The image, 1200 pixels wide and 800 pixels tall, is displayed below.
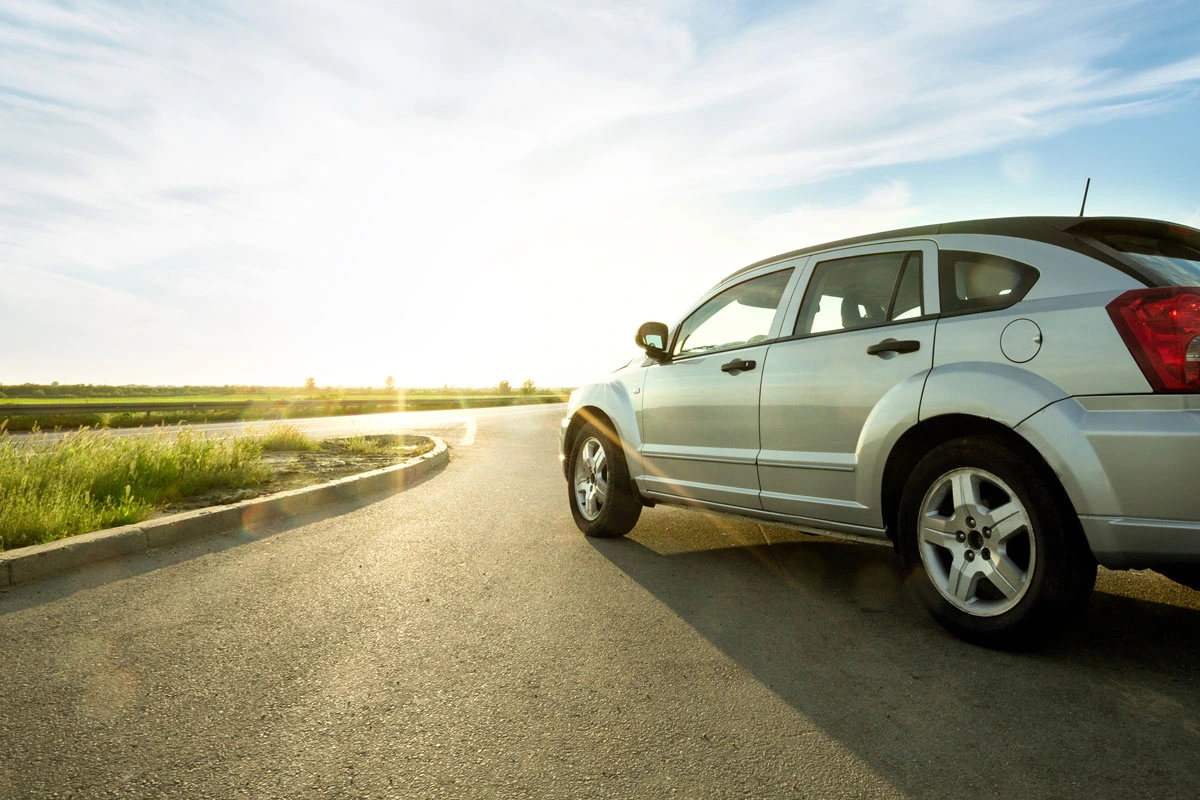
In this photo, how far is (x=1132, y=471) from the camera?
112 inches

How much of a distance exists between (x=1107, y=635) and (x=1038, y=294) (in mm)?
1617

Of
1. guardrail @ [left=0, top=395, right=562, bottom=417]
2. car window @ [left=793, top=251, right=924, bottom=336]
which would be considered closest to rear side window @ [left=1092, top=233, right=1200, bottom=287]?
car window @ [left=793, top=251, right=924, bottom=336]

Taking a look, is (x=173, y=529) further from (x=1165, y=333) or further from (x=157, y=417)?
(x=157, y=417)

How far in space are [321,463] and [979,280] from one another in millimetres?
9112

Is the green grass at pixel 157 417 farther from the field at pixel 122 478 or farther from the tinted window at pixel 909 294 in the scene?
the tinted window at pixel 909 294

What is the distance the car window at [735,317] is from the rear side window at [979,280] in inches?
44.5

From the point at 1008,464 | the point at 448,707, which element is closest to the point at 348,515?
the point at 448,707

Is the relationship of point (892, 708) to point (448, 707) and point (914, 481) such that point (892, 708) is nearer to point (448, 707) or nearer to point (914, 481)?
point (914, 481)

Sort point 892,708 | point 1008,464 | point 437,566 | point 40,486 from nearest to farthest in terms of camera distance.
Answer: point 892,708
point 1008,464
point 437,566
point 40,486

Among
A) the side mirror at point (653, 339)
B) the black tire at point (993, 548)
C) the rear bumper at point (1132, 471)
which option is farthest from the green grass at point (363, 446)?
the rear bumper at point (1132, 471)

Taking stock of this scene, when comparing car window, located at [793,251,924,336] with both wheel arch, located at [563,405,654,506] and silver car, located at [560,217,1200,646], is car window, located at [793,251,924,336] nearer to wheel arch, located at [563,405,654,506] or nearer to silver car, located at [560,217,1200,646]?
silver car, located at [560,217,1200,646]

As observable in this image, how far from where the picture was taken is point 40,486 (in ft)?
21.5

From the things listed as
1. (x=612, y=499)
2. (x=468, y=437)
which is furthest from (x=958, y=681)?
(x=468, y=437)

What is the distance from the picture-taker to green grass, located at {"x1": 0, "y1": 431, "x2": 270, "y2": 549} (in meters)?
5.55
